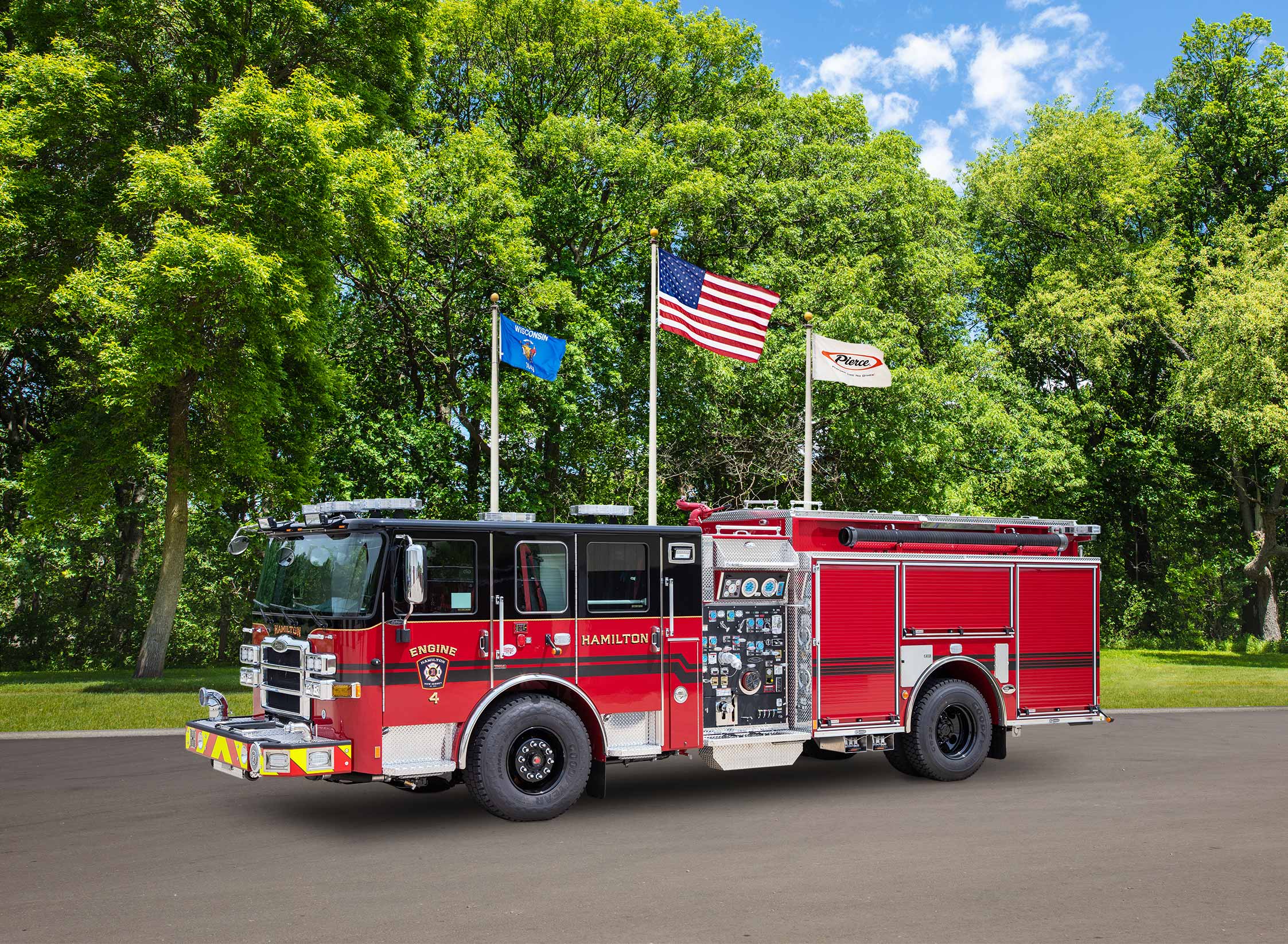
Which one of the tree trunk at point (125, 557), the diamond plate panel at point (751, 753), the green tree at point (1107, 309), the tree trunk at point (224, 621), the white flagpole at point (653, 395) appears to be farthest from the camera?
the green tree at point (1107, 309)

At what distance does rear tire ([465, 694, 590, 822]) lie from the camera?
991cm

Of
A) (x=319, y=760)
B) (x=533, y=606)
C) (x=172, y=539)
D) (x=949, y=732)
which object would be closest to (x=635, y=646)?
(x=533, y=606)

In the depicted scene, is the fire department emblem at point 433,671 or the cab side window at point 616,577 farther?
the cab side window at point 616,577

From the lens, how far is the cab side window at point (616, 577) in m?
10.8

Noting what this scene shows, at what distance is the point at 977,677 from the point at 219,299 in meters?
15.8

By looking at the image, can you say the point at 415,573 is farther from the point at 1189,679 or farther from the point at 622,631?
the point at 1189,679

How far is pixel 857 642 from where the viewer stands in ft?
39.6

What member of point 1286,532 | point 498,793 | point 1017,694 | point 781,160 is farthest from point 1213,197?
point 498,793

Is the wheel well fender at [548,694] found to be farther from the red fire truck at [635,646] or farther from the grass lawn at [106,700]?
the grass lawn at [106,700]

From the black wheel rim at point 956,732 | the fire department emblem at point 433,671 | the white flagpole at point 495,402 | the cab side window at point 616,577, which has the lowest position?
the black wheel rim at point 956,732

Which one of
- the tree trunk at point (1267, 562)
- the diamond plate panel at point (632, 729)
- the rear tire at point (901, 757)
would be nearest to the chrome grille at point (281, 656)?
the diamond plate panel at point (632, 729)

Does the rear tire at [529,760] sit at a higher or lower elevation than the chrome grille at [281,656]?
lower

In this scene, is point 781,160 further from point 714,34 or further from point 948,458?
point 948,458

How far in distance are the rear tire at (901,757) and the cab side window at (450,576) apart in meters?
5.24
